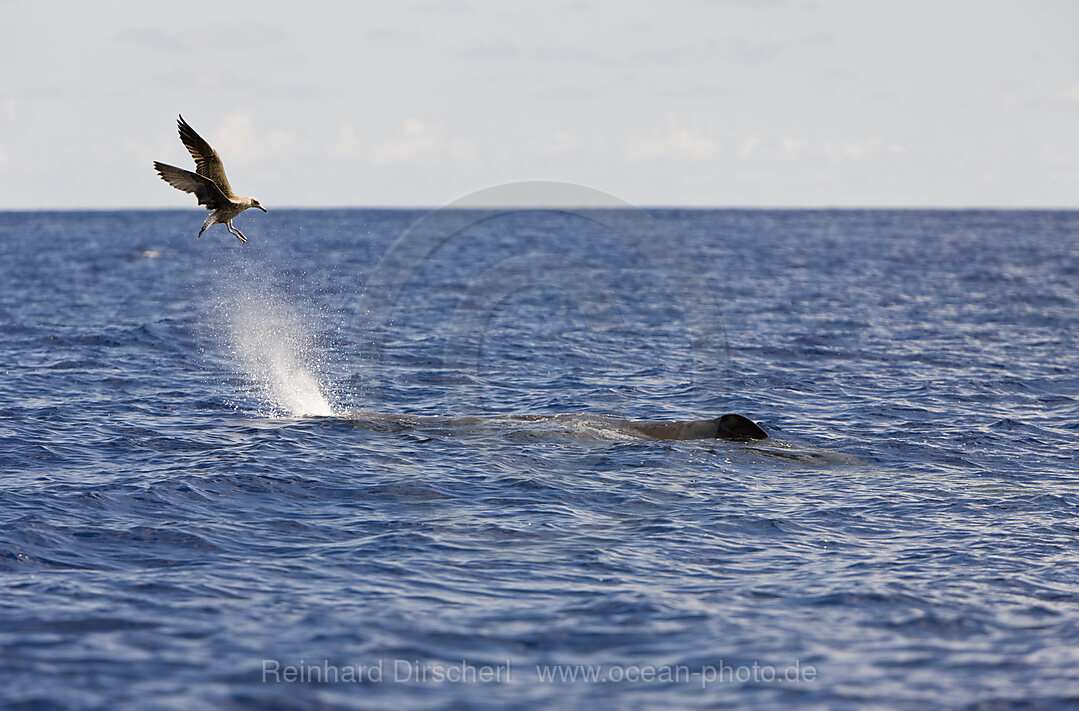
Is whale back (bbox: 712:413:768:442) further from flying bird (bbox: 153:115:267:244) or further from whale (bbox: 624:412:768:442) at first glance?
flying bird (bbox: 153:115:267:244)

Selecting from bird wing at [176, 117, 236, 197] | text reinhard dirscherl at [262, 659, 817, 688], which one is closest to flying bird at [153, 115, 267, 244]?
bird wing at [176, 117, 236, 197]

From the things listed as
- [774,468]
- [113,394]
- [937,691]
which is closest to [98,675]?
[937,691]

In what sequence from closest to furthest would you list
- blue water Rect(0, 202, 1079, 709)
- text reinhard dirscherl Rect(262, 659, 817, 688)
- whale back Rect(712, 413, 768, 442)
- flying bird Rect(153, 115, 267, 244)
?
text reinhard dirscherl Rect(262, 659, 817, 688), blue water Rect(0, 202, 1079, 709), flying bird Rect(153, 115, 267, 244), whale back Rect(712, 413, 768, 442)

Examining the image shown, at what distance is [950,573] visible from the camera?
12492 millimetres

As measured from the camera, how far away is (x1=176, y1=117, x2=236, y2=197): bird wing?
15.3 metres

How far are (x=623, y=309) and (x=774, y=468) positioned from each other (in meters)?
26.1

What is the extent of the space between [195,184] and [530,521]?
7068 millimetres

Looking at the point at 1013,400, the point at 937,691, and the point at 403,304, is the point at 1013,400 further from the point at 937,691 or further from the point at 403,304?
the point at 403,304

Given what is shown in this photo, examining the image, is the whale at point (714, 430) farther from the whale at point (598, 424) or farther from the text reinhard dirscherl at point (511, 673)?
the text reinhard dirscherl at point (511, 673)

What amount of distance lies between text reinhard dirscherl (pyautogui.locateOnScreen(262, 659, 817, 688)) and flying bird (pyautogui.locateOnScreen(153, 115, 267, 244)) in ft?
24.1

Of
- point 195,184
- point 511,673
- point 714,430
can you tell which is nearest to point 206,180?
point 195,184

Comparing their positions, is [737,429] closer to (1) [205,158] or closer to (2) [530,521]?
(2) [530,521]

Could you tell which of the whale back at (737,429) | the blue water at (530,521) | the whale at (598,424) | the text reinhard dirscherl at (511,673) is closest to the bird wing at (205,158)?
the blue water at (530,521)

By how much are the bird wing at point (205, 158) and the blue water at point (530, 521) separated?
4461 millimetres
